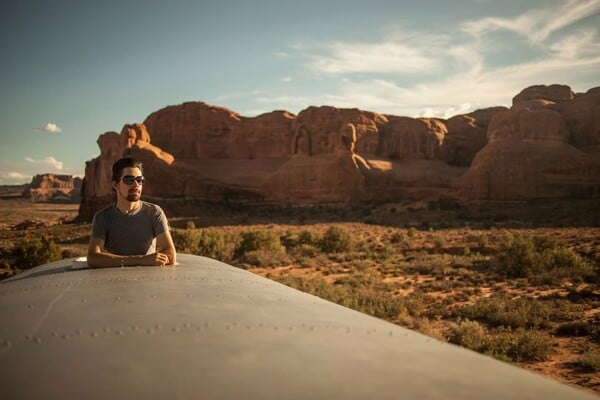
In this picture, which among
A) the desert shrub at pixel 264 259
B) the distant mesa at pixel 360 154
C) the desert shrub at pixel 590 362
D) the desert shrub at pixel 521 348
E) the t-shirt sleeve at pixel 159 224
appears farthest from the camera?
the distant mesa at pixel 360 154

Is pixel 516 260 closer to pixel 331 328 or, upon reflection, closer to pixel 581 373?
pixel 581 373

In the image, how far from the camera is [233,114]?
243 ft

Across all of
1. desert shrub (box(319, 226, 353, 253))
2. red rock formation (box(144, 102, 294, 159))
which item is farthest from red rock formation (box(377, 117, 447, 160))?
desert shrub (box(319, 226, 353, 253))

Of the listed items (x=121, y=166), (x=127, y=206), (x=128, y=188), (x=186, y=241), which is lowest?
(x=186, y=241)

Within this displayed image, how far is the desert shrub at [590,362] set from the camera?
572 cm

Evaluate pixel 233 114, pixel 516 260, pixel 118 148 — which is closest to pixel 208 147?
pixel 233 114

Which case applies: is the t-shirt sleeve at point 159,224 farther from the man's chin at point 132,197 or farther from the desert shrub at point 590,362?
the desert shrub at point 590,362

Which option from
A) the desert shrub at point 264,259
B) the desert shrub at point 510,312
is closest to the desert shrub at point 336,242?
the desert shrub at point 264,259

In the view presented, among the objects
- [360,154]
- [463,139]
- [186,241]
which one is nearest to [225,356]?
[186,241]

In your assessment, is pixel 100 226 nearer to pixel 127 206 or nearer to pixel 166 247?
pixel 127 206

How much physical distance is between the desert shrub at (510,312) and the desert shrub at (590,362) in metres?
1.73

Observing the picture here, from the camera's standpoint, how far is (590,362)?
227 inches

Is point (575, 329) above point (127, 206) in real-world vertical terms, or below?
below

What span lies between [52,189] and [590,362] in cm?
13798
